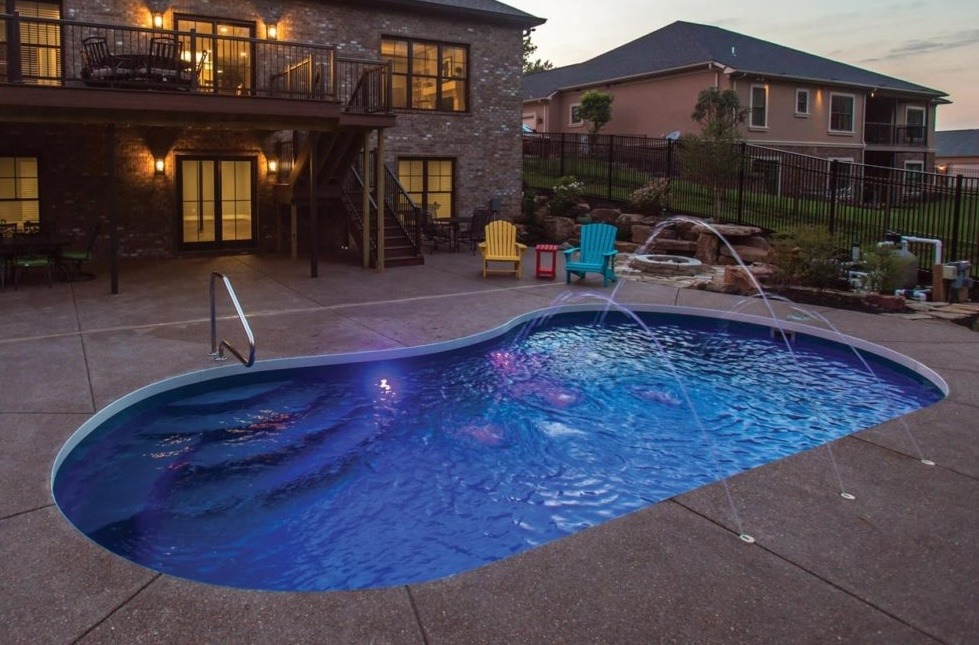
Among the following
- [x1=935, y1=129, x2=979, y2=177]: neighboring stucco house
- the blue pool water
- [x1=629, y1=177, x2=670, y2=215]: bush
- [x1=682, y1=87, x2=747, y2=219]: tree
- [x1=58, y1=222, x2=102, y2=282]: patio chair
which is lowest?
the blue pool water

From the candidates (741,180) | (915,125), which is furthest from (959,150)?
(741,180)

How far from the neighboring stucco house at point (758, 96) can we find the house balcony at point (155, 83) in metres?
15.1

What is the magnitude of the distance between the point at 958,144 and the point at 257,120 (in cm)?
5192

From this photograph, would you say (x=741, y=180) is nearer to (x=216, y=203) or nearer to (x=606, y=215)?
(x=606, y=215)

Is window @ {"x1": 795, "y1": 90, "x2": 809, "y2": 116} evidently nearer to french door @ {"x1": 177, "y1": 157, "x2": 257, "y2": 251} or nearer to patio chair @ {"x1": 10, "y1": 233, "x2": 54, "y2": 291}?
french door @ {"x1": 177, "y1": 157, "x2": 257, "y2": 251}

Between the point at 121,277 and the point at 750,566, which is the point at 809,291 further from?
the point at 121,277

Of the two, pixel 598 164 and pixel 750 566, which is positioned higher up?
pixel 598 164

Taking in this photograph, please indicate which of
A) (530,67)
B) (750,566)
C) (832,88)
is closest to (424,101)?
(750,566)

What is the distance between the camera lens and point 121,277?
1296cm

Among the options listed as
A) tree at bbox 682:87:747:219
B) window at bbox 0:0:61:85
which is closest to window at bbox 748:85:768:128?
tree at bbox 682:87:747:219

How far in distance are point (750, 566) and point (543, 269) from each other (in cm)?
1079

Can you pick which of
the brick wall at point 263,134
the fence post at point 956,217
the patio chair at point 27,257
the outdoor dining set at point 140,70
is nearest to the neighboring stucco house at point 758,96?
the brick wall at point 263,134

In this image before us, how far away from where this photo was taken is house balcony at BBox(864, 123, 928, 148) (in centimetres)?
3105

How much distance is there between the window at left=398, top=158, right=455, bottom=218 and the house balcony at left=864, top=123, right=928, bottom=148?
21068 millimetres
